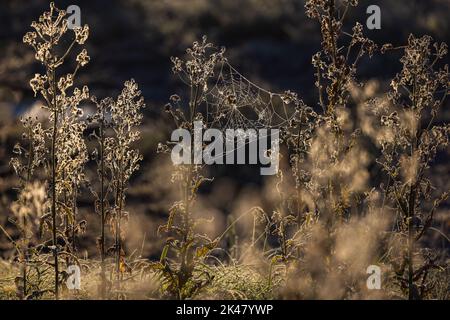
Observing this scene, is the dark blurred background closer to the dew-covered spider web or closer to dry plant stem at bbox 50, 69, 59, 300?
the dew-covered spider web

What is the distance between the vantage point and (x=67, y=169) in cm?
543

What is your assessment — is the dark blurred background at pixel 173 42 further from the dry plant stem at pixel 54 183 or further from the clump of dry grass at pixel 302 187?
the dry plant stem at pixel 54 183

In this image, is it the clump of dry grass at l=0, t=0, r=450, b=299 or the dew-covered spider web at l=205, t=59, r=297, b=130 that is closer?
the clump of dry grass at l=0, t=0, r=450, b=299

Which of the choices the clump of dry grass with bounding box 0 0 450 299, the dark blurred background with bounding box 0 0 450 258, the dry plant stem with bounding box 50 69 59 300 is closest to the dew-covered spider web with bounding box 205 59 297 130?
the clump of dry grass with bounding box 0 0 450 299

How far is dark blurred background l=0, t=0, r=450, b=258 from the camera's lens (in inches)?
613

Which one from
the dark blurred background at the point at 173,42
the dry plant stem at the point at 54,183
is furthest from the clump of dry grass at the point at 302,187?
the dark blurred background at the point at 173,42

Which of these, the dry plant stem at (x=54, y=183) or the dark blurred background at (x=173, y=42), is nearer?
the dry plant stem at (x=54, y=183)

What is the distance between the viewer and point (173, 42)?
1898cm

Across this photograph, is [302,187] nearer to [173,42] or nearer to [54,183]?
[54,183]

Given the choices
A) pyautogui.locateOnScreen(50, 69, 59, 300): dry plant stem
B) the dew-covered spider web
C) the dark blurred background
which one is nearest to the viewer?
pyautogui.locateOnScreen(50, 69, 59, 300): dry plant stem

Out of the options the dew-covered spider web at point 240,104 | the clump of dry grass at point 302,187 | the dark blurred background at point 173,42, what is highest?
the dark blurred background at point 173,42

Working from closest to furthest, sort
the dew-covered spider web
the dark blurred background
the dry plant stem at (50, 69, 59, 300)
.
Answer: the dry plant stem at (50, 69, 59, 300), the dew-covered spider web, the dark blurred background

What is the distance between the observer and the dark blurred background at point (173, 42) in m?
15.6
